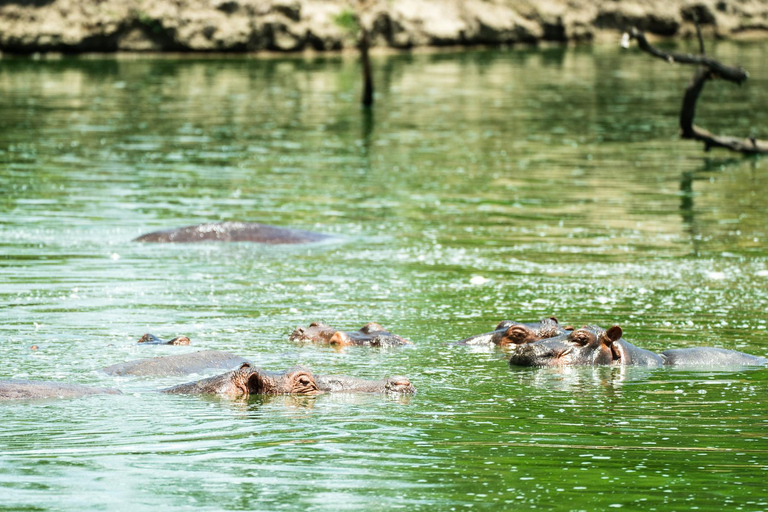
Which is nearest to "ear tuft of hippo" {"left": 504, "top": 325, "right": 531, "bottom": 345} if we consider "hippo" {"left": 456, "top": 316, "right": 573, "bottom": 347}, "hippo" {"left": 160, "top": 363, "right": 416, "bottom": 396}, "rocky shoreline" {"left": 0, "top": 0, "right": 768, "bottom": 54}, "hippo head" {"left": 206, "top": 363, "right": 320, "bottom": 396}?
"hippo" {"left": 456, "top": 316, "right": 573, "bottom": 347}

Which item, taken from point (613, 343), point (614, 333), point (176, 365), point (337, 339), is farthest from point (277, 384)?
point (613, 343)

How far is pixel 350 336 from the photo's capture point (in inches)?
363

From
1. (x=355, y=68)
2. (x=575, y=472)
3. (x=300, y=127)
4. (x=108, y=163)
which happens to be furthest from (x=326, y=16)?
(x=575, y=472)

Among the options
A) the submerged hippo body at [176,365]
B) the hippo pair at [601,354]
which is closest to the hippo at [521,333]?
the hippo pair at [601,354]

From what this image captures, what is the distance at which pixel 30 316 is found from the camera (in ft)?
33.0

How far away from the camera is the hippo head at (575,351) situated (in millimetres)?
8719

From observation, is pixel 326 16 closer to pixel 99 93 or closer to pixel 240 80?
pixel 240 80

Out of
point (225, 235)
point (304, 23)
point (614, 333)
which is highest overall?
point (304, 23)

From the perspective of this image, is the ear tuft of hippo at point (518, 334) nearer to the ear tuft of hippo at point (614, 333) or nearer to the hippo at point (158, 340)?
the ear tuft of hippo at point (614, 333)

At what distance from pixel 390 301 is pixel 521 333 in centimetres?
200

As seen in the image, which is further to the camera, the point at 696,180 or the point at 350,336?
the point at 696,180

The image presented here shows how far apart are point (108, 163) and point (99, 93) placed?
45.3 feet

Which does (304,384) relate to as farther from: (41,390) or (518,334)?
(518,334)

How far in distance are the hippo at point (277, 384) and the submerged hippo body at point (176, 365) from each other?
42 cm
